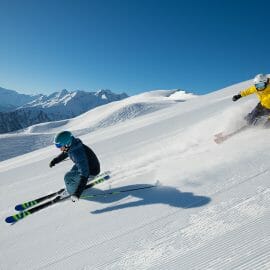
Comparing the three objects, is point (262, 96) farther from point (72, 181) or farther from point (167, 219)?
point (72, 181)

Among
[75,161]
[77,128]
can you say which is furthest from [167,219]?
[77,128]

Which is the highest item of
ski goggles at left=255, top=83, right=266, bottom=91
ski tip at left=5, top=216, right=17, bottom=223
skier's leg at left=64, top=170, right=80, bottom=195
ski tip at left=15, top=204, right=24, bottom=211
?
ski goggles at left=255, top=83, right=266, bottom=91

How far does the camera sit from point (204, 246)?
4156 millimetres

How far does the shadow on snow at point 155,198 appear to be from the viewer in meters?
5.52

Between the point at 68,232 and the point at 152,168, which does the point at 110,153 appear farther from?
the point at 68,232

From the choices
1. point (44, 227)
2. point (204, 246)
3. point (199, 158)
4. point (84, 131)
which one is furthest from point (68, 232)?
point (84, 131)

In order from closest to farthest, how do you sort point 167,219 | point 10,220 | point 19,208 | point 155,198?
point 167,219 < point 155,198 < point 10,220 < point 19,208

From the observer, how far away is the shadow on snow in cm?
552

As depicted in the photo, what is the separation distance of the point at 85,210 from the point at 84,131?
30.4 metres

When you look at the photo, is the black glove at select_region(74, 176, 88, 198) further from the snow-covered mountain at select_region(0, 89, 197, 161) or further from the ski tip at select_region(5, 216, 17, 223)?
the snow-covered mountain at select_region(0, 89, 197, 161)

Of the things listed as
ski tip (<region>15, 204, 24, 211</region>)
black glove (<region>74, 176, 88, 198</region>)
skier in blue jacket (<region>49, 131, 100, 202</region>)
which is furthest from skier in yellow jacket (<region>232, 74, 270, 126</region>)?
ski tip (<region>15, 204, 24, 211</region>)

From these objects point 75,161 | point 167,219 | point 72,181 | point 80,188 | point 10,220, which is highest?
point 75,161

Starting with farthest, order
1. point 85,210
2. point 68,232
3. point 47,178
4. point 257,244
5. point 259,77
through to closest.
→ point 47,178
point 259,77
point 85,210
point 68,232
point 257,244

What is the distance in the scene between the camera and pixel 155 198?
19.9 ft
